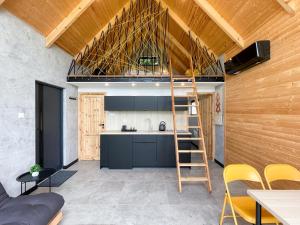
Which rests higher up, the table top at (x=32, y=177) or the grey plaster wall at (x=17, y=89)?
the grey plaster wall at (x=17, y=89)

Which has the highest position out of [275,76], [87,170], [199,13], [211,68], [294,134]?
[199,13]

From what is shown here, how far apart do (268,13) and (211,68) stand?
101 inches

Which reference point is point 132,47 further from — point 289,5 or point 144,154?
point 289,5

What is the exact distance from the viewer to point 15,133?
3.14 meters

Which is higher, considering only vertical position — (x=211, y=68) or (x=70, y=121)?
(x=211, y=68)

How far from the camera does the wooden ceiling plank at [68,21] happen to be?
3.88m

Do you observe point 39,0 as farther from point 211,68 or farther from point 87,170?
point 211,68

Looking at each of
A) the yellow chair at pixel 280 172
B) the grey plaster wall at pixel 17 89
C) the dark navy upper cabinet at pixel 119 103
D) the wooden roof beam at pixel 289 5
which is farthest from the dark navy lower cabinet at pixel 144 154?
the wooden roof beam at pixel 289 5

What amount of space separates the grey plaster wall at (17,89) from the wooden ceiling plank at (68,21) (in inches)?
6.4

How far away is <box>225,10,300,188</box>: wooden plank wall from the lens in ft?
8.63

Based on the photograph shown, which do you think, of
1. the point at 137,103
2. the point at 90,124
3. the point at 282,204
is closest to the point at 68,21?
the point at 137,103

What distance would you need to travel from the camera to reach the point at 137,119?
607cm

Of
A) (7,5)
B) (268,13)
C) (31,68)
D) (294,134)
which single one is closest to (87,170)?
(31,68)

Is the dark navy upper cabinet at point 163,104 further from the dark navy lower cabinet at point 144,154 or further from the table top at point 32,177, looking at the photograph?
the table top at point 32,177
